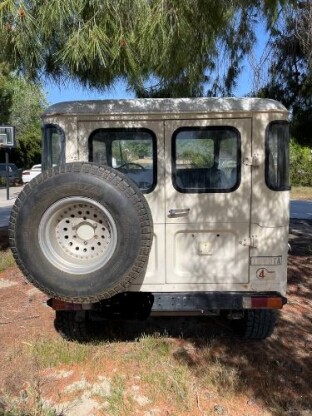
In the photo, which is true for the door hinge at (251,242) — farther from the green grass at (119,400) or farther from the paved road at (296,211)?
the paved road at (296,211)

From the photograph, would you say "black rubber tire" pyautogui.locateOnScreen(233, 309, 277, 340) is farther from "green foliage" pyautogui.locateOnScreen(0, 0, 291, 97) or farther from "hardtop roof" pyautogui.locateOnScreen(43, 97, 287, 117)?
"green foliage" pyautogui.locateOnScreen(0, 0, 291, 97)

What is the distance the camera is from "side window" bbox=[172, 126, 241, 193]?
355 cm

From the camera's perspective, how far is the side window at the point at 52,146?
11.9 ft

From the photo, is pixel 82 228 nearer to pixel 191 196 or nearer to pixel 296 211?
pixel 191 196

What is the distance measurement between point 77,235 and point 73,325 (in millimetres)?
1113

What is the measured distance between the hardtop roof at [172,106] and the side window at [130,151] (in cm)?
17

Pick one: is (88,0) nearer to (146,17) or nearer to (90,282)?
(146,17)

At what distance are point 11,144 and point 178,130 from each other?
50.5ft

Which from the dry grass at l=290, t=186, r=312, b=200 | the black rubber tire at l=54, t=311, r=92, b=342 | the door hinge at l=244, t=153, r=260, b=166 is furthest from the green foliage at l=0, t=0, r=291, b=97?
the dry grass at l=290, t=186, r=312, b=200

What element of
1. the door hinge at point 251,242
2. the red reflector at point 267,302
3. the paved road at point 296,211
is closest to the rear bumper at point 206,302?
the red reflector at point 267,302

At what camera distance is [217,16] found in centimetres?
448

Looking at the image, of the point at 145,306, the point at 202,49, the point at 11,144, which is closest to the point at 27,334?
the point at 145,306

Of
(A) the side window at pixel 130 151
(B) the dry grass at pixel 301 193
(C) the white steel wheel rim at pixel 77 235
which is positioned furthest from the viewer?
(B) the dry grass at pixel 301 193

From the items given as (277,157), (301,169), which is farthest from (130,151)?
(301,169)
